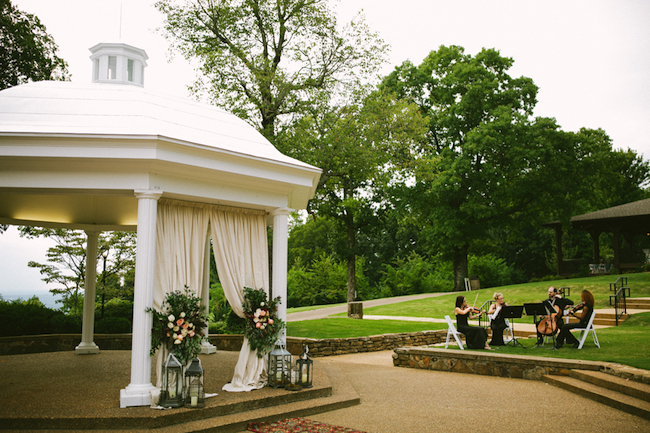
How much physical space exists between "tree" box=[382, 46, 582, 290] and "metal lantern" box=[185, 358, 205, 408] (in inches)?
846

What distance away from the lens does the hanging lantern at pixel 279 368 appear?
668cm

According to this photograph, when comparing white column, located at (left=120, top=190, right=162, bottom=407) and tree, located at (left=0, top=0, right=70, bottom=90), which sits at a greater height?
tree, located at (left=0, top=0, right=70, bottom=90)

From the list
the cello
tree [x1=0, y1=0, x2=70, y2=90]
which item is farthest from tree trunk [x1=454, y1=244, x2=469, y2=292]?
tree [x1=0, y1=0, x2=70, y2=90]

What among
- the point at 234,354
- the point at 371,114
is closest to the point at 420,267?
the point at 371,114

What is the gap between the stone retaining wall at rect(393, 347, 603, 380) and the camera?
8.14m

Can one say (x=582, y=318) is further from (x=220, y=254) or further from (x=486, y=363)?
(x=220, y=254)

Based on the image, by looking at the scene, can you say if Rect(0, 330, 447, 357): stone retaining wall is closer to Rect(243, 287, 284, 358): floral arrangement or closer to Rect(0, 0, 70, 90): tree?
Rect(243, 287, 284, 358): floral arrangement

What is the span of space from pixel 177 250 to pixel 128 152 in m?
1.50

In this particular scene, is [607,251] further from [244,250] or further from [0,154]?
[0,154]

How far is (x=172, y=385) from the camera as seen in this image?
5.70m

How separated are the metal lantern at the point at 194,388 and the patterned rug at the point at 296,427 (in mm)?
701

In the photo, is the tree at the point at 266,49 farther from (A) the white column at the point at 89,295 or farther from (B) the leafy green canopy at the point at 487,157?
(B) the leafy green canopy at the point at 487,157

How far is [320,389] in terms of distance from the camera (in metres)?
6.66

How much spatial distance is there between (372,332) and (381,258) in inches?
1087
